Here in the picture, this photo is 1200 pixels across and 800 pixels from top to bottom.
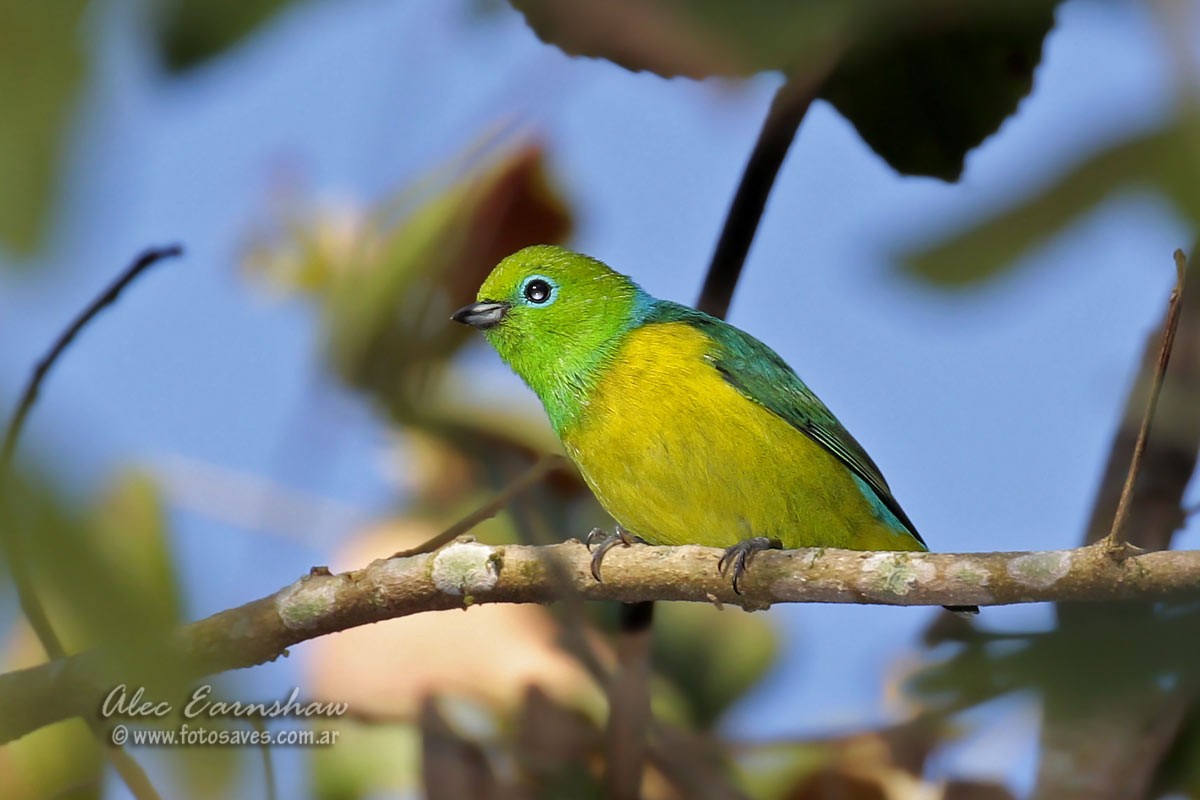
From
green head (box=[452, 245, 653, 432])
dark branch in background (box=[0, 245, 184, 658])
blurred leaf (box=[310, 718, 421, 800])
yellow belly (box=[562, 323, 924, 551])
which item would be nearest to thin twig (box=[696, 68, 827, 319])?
yellow belly (box=[562, 323, 924, 551])

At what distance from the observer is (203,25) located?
4.11 feet

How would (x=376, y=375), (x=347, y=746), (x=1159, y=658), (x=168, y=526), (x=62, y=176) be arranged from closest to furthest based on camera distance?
(x=62, y=176) → (x=1159, y=658) → (x=168, y=526) → (x=376, y=375) → (x=347, y=746)

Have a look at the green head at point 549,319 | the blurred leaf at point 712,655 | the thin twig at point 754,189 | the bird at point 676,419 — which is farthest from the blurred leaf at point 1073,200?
the blurred leaf at point 712,655

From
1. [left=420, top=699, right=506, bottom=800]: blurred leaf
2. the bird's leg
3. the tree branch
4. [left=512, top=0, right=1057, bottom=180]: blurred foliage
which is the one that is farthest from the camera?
the bird's leg

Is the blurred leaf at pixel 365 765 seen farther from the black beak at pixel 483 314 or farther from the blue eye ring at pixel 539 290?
the blue eye ring at pixel 539 290

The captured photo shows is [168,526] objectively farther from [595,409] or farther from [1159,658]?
[595,409]

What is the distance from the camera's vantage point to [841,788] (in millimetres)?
3744

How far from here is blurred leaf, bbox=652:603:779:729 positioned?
4.49m

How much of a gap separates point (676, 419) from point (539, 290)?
0.87 metres

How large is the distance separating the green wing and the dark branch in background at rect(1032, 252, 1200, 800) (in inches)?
30.4

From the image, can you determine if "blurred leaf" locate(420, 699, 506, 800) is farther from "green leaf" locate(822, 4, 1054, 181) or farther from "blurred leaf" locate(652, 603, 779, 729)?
"green leaf" locate(822, 4, 1054, 181)

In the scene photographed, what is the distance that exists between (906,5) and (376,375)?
154cm

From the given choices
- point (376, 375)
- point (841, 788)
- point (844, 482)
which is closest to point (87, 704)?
point (376, 375)

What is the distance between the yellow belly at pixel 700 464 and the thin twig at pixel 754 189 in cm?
40
